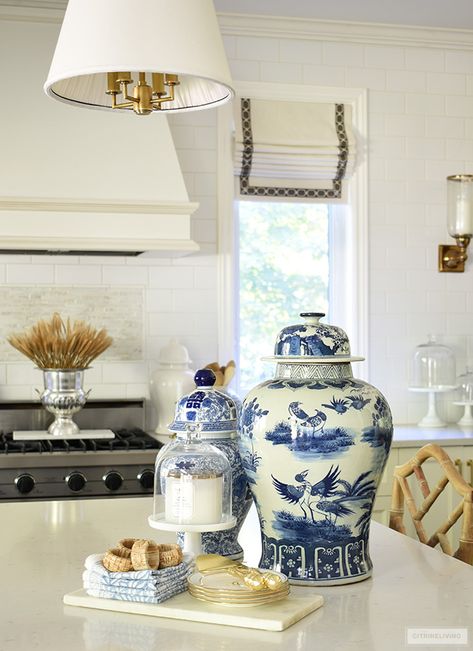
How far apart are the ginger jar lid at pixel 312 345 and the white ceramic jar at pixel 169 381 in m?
2.57

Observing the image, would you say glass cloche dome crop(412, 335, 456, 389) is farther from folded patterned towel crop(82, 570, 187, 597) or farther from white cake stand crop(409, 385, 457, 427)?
folded patterned towel crop(82, 570, 187, 597)

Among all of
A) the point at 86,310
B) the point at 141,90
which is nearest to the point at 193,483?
the point at 141,90

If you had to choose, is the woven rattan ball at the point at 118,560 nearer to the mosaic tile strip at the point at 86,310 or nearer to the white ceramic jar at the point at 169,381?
the white ceramic jar at the point at 169,381

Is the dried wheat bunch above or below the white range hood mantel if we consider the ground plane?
below

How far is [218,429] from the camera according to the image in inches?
70.2

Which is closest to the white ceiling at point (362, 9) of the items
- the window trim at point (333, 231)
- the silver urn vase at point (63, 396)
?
the window trim at point (333, 231)

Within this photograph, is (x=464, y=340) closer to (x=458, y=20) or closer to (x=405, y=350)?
(x=405, y=350)

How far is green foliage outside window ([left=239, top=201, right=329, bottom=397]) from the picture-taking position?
4793 mm

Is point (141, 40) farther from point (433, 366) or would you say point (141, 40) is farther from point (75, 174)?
point (433, 366)

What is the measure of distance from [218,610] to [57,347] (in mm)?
2621

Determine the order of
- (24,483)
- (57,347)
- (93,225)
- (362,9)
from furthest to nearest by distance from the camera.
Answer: (362,9) → (57,347) → (93,225) → (24,483)

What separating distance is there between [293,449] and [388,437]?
0.18 meters

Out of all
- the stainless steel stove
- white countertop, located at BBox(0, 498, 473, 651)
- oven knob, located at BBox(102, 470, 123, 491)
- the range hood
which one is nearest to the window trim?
the range hood

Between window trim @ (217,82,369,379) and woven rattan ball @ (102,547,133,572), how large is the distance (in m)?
3.02
